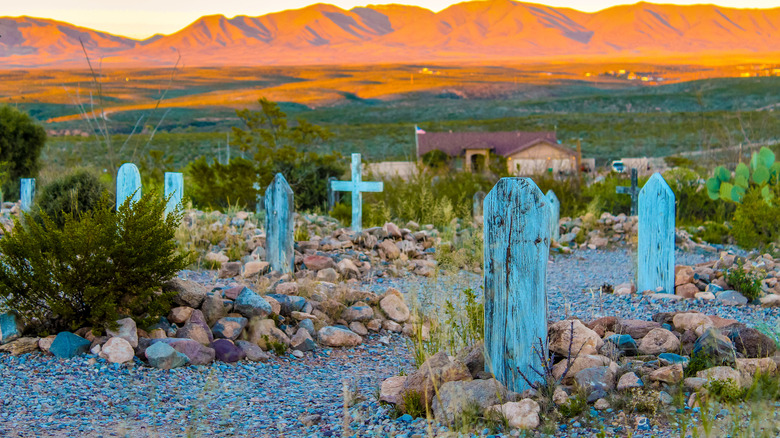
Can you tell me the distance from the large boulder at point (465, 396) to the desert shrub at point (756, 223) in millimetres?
7776

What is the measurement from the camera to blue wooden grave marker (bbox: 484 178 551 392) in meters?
3.51

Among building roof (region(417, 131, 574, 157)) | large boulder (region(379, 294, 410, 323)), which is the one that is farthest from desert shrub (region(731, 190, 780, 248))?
building roof (region(417, 131, 574, 157))

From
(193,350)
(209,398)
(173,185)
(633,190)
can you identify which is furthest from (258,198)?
(209,398)

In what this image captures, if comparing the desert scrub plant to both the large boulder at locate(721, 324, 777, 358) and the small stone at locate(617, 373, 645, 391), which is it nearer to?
the large boulder at locate(721, 324, 777, 358)

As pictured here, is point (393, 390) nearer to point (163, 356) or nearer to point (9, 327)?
point (163, 356)

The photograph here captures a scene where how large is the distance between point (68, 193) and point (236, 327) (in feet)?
20.2

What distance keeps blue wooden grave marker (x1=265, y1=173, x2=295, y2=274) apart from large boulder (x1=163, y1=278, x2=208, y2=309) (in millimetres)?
2495

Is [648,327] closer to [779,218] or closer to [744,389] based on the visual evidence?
[744,389]

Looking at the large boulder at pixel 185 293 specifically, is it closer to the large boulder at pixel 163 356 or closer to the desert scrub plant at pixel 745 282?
the large boulder at pixel 163 356

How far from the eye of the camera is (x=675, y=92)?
107562 mm

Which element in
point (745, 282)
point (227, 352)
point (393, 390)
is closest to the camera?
point (393, 390)

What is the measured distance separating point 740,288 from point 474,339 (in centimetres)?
355

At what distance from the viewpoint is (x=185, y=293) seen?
5.20 meters

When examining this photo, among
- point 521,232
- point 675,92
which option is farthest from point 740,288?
point 675,92
